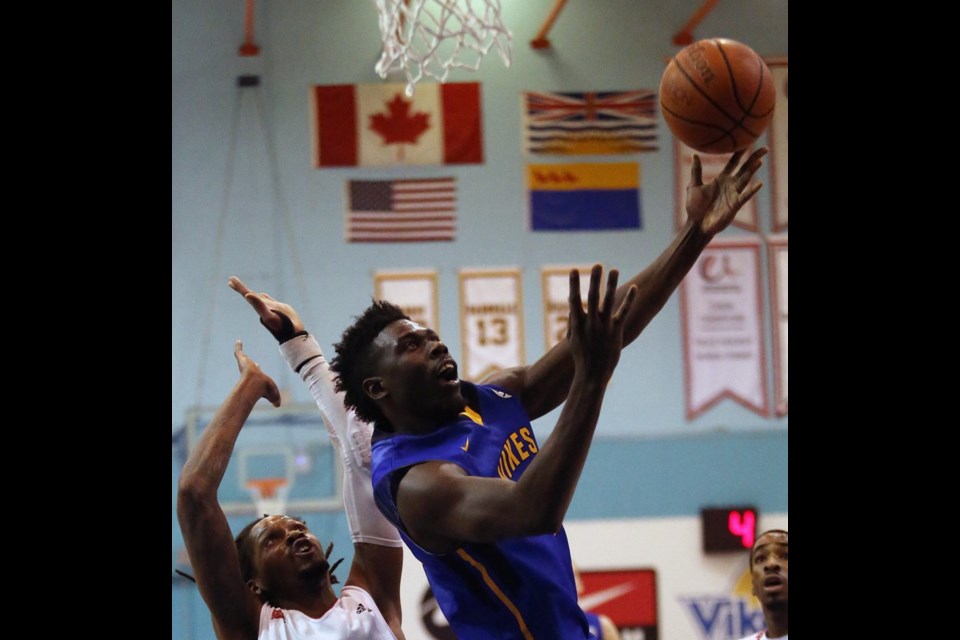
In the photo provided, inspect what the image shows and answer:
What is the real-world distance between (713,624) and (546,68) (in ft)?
14.9

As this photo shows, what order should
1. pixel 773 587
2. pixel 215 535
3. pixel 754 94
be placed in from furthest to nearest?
pixel 773 587
pixel 754 94
pixel 215 535

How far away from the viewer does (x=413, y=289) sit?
9.21 m

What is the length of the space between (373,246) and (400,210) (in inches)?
14.0

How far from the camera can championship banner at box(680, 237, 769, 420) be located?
30.5ft

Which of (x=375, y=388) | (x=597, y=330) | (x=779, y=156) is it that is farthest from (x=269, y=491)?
(x=597, y=330)

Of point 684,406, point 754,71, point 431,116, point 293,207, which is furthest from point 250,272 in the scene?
point 754,71

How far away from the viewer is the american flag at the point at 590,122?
Result: 942 centimetres

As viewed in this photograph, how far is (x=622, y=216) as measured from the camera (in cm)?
937

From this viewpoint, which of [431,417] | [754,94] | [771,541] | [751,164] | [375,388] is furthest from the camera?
[771,541]

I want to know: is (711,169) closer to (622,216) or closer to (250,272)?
(622,216)

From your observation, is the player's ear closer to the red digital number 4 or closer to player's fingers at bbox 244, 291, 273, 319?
player's fingers at bbox 244, 291, 273, 319

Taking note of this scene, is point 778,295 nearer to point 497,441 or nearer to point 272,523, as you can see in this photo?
point 272,523

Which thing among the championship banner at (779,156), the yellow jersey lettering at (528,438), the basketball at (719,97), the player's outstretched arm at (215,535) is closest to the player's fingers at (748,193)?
the basketball at (719,97)
